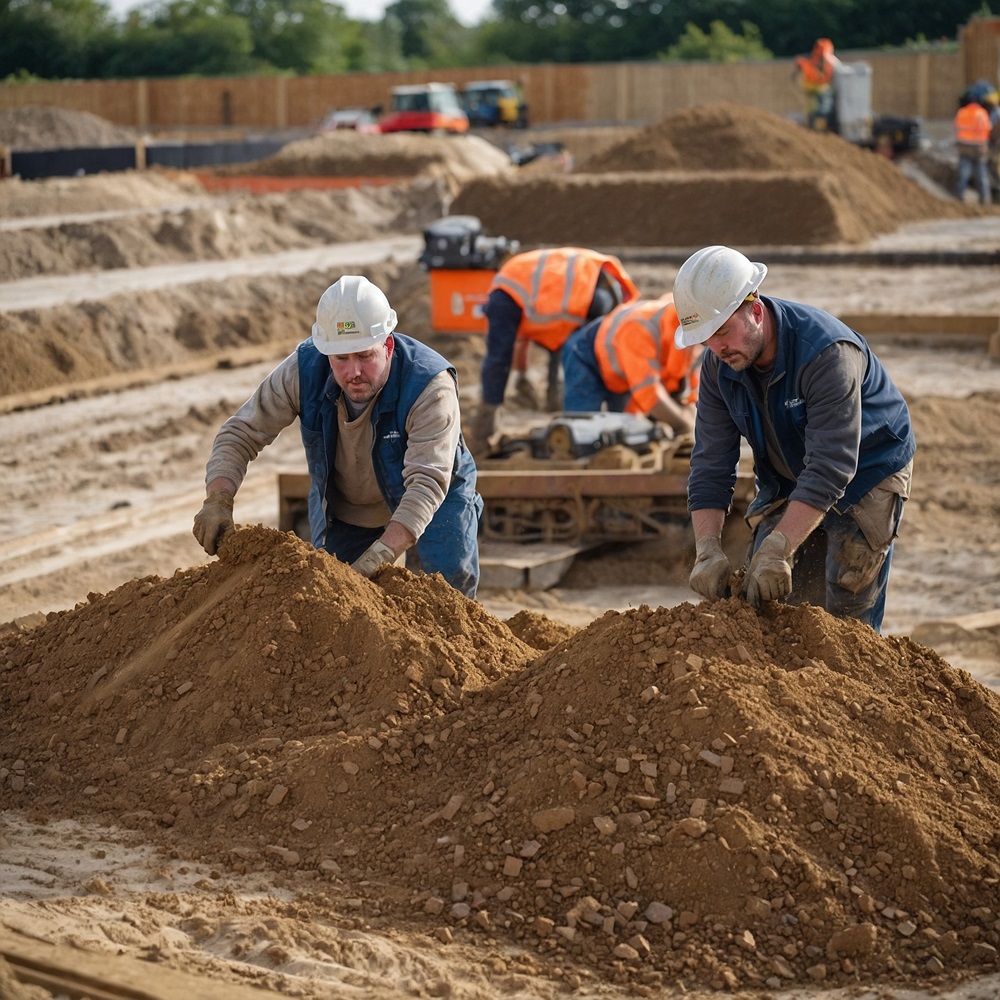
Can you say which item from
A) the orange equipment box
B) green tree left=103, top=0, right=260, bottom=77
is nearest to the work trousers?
the orange equipment box

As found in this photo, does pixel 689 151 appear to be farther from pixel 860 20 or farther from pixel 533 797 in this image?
pixel 860 20

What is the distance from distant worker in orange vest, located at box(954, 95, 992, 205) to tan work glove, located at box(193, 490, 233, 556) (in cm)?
2266

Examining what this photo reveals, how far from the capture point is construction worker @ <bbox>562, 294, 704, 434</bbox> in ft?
28.5

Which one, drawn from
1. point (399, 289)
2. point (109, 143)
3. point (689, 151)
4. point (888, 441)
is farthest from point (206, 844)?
point (109, 143)

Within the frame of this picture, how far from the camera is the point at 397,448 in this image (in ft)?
18.0

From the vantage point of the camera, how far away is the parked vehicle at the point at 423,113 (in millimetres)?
38281

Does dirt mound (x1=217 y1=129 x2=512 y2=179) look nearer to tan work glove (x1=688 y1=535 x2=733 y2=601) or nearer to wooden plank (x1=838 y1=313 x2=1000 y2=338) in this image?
wooden plank (x1=838 y1=313 x2=1000 y2=338)

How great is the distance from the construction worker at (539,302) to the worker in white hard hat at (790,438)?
4180 mm

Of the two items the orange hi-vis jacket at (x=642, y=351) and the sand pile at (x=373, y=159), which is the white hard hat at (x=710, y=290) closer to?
the orange hi-vis jacket at (x=642, y=351)

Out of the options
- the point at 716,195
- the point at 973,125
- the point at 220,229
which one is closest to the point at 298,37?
the point at 973,125

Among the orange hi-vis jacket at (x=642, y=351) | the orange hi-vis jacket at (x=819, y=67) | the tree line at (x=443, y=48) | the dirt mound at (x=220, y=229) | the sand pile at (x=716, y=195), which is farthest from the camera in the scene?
the tree line at (x=443, y=48)

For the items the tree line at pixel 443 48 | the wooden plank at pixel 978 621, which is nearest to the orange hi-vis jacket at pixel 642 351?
the wooden plank at pixel 978 621

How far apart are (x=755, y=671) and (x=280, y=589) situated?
168 centimetres

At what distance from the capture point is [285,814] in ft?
14.6
